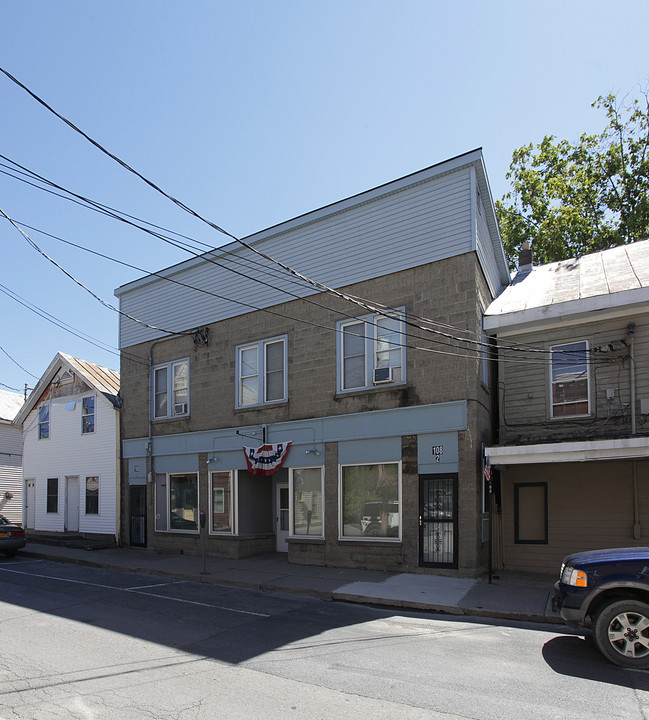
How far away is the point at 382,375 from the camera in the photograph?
14.2 metres

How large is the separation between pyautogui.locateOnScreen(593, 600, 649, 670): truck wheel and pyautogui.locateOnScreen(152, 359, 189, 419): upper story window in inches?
550

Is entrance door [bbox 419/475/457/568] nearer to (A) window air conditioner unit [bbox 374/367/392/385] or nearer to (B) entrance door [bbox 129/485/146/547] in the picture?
(A) window air conditioner unit [bbox 374/367/392/385]

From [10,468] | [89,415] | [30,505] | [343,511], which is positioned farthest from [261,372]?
[10,468]

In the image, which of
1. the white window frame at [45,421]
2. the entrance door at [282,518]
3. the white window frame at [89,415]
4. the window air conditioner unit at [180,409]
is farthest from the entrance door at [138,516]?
the white window frame at [45,421]

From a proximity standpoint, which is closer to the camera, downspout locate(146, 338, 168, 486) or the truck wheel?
the truck wheel

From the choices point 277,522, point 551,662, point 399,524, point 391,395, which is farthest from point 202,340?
point 551,662

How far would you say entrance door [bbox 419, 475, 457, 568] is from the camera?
1273 cm

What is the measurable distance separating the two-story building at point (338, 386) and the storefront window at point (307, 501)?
50 mm

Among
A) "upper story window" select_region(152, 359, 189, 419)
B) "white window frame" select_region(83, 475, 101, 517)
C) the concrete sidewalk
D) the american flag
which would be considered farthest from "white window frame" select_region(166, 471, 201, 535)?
the american flag

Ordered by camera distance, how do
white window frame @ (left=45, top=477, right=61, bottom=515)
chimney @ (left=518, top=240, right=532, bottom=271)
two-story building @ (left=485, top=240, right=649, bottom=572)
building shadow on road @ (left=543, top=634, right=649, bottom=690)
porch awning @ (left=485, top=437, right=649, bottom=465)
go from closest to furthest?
building shadow on road @ (left=543, top=634, right=649, bottom=690) < porch awning @ (left=485, top=437, right=649, bottom=465) < two-story building @ (left=485, top=240, right=649, bottom=572) < chimney @ (left=518, top=240, right=532, bottom=271) < white window frame @ (left=45, top=477, right=61, bottom=515)

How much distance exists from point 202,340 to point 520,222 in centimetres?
1736

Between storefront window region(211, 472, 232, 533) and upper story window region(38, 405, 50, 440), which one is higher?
upper story window region(38, 405, 50, 440)

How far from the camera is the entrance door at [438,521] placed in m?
12.7

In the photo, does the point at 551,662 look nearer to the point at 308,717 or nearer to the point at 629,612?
the point at 629,612
